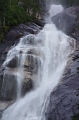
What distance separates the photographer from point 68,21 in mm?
36375

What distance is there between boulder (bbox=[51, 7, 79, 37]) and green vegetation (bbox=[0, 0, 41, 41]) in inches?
215

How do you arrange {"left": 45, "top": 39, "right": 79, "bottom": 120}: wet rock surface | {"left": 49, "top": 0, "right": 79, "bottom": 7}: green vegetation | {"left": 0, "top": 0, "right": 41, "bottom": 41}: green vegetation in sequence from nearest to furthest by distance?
1. {"left": 45, "top": 39, "right": 79, "bottom": 120}: wet rock surface
2. {"left": 0, "top": 0, "right": 41, "bottom": 41}: green vegetation
3. {"left": 49, "top": 0, "right": 79, "bottom": 7}: green vegetation

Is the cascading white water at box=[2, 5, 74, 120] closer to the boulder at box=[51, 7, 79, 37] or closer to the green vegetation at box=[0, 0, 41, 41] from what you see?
the boulder at box=[51, 7, 79, 37]

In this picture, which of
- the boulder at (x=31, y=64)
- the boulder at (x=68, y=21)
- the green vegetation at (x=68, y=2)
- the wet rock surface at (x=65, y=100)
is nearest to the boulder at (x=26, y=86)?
the boulder at (x=31, y=64)

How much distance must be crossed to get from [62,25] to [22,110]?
68.9 ft

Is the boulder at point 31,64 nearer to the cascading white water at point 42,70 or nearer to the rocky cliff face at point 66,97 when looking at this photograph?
the cascading white water at point 42,70

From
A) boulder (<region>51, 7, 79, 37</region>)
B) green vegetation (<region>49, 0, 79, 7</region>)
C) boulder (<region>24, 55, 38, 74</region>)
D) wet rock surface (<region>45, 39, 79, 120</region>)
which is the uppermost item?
green vegetation (<region>49, 0, 79, 7</region>)

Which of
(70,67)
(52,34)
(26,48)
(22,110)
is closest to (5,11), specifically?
(52,34)

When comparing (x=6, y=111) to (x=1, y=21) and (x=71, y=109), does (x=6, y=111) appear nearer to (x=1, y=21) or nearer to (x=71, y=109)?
(x=71, y=109)

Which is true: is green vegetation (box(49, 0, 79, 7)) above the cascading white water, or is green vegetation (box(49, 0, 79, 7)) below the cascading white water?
above

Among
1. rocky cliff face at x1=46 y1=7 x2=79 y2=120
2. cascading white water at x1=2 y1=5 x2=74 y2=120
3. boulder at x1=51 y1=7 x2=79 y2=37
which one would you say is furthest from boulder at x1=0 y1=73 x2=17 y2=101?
boulder at x1=51 y1=7 x2=79 y2=37

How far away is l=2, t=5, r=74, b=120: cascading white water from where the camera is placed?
1900 cm

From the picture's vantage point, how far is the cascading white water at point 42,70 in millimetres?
19000

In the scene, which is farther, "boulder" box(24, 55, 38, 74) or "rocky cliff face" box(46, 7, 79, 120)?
"boulder" box(24, 55, 38, 74)
